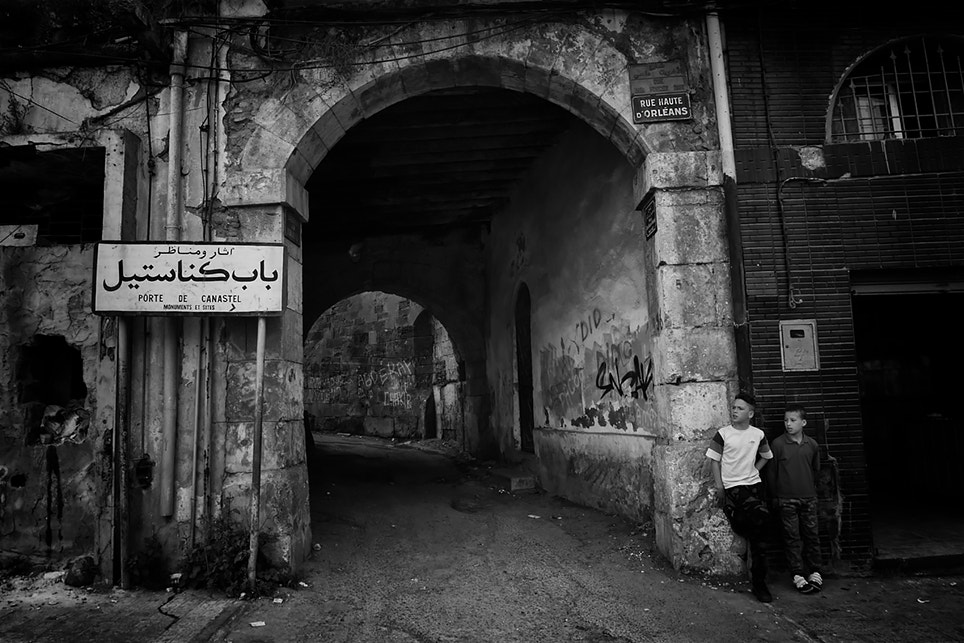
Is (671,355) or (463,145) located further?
(463,145)

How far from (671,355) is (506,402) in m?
5.30

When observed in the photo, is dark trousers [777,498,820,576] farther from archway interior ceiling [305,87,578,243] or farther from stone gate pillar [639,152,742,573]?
archway interior ceiling [305,87,578,243]

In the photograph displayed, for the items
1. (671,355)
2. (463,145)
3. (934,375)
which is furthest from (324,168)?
(934,375)

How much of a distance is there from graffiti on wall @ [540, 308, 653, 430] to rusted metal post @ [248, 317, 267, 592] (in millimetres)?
3314

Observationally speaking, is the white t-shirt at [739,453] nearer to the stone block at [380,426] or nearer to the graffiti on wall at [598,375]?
the graffiti on wall at [598,375]

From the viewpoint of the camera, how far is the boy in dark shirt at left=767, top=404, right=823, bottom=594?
4.61m

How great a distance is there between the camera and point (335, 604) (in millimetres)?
4402

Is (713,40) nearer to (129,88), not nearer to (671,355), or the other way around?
(671,355)

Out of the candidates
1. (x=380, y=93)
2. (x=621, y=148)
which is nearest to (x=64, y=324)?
(x=380, y=93)

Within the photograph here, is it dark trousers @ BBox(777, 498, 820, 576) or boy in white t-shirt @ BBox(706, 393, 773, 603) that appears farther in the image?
dark trousers @ BBox(777, 498, 820, 576)

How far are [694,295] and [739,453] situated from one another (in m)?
1.23

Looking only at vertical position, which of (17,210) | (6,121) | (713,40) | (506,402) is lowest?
(506,402)

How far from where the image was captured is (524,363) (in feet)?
30.8

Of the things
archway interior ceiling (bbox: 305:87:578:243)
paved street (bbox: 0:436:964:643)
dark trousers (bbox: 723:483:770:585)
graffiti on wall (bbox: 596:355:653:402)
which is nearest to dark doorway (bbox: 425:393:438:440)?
archway interior ceiling (bbox: 305:87:578:243)
